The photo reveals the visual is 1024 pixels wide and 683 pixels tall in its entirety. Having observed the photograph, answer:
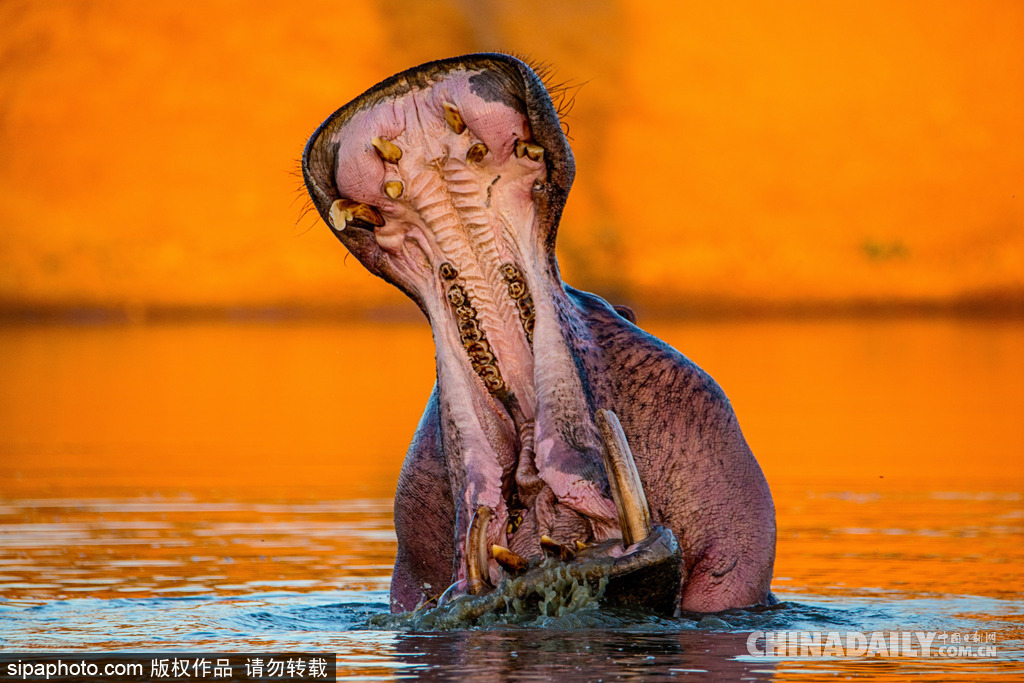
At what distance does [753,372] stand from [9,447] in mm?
11483

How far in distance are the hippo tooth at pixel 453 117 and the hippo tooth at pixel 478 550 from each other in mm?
1100

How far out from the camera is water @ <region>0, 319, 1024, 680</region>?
495 cm

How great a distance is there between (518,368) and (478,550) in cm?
56

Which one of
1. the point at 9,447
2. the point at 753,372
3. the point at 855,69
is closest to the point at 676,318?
the point at 855,69

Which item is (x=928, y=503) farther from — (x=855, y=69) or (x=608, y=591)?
(x=855, y=69)

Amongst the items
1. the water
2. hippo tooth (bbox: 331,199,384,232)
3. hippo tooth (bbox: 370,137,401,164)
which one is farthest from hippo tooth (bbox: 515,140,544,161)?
the water

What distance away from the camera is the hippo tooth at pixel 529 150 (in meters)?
4.91

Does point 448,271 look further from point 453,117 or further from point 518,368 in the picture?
point 453,117

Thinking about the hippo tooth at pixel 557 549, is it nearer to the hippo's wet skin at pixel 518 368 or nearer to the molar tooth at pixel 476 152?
the hippo's wet skin at pixel 518 368

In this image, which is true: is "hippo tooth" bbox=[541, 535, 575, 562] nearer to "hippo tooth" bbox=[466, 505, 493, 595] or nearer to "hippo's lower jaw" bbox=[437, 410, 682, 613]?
"hippo's lower jaw" bbox=[437, 410, 682, 613]

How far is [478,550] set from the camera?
480 cm

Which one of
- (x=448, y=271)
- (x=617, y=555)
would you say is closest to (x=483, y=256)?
(x=448, y=271)

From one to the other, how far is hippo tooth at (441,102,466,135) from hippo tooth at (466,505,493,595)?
110cm

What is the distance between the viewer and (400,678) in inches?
180
